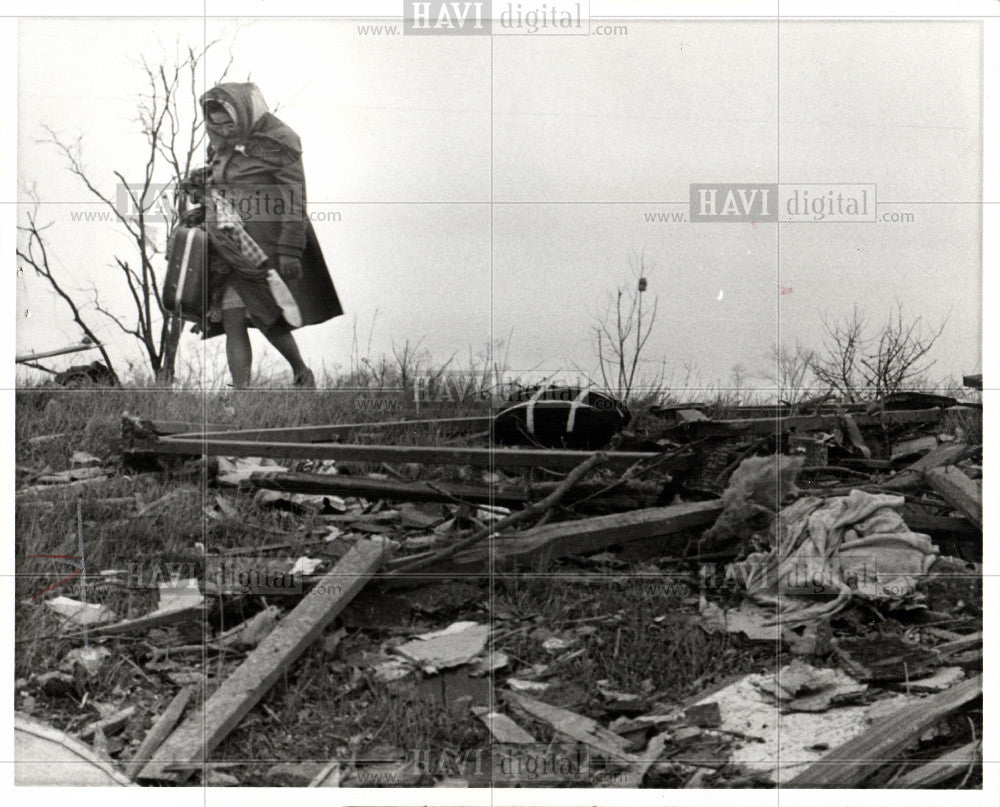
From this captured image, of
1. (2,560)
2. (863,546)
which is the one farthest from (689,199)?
(2,560)

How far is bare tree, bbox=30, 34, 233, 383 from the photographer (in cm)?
380

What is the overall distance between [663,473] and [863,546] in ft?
2.84

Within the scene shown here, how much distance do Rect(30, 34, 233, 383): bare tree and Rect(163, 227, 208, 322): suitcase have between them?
4cm

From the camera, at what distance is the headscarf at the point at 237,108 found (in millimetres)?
3781

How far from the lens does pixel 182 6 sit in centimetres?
383

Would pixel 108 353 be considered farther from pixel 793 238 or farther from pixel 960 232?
pixel 960 232

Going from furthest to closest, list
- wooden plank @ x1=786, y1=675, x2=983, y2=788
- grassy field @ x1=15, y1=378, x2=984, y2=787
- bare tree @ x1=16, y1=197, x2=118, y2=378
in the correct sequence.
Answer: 1. bare tree @ x1=16, y1=197, x2=118, y2=378
2. grassy field @ x1=15, y1=378, x2=984, y2=787
3. wooden plank @ x1=786, y1=675, x2=983, y2=788

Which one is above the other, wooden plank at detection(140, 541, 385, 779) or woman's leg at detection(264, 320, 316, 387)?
woman's leg at detection(264, 320, 316, 387)

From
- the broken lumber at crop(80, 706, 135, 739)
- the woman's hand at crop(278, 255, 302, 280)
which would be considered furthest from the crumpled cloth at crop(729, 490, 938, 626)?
the broken lumber at crop(80, 706, 135, 739)

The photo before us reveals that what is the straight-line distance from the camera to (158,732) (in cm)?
350

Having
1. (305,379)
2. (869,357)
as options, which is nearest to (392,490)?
(305,379)

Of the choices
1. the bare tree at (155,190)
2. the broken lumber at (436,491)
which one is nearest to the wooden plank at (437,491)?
the broken lumber at (436,491)

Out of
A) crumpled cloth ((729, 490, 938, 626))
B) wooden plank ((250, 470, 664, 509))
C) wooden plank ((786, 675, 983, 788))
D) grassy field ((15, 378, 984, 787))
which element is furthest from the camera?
wooden plank ((250, 470, 664, 509))

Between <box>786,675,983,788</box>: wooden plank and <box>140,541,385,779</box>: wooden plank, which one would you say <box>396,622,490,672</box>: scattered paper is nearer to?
<box>140,541,385,779</box>: wooden plank
